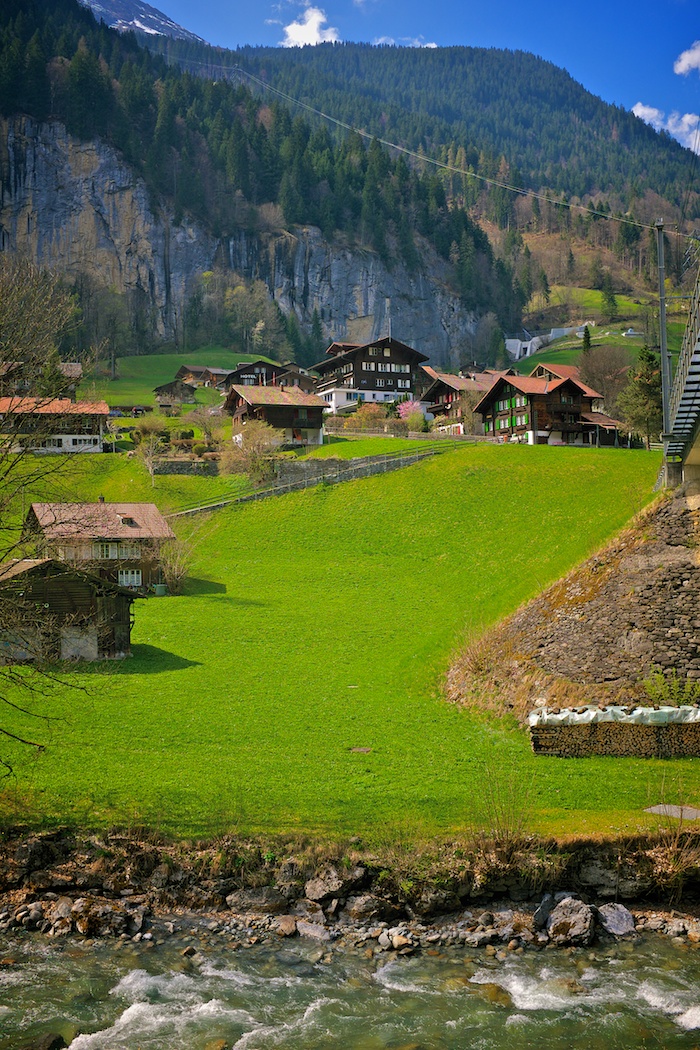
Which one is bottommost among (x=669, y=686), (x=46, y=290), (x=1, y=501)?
(x=669, y=686)

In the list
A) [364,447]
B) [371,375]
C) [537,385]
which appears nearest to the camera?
[364,447]

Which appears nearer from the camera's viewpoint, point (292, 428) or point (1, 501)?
point (1, 501)

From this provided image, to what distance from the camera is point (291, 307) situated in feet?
646

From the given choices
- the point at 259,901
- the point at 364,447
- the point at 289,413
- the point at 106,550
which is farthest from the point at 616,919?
the point at 289,413

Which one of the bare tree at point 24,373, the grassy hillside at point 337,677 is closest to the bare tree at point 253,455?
the grassy hillside at point 337,677

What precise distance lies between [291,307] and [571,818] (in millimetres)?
188336

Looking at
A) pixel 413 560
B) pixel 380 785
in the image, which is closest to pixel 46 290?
pixel 380 785

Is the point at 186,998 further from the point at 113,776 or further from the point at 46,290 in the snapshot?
the point at 46,290

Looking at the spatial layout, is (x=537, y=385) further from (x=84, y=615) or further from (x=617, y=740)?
(x=617, y=740)

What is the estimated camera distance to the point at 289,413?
88812 millimetres

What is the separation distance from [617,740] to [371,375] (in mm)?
112361

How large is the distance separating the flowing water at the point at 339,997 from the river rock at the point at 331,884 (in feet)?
3.74

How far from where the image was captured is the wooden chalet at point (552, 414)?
8575 cm

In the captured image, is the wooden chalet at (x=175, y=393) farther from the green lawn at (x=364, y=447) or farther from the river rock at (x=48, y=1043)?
the river rock at (x=48, y=1043)
